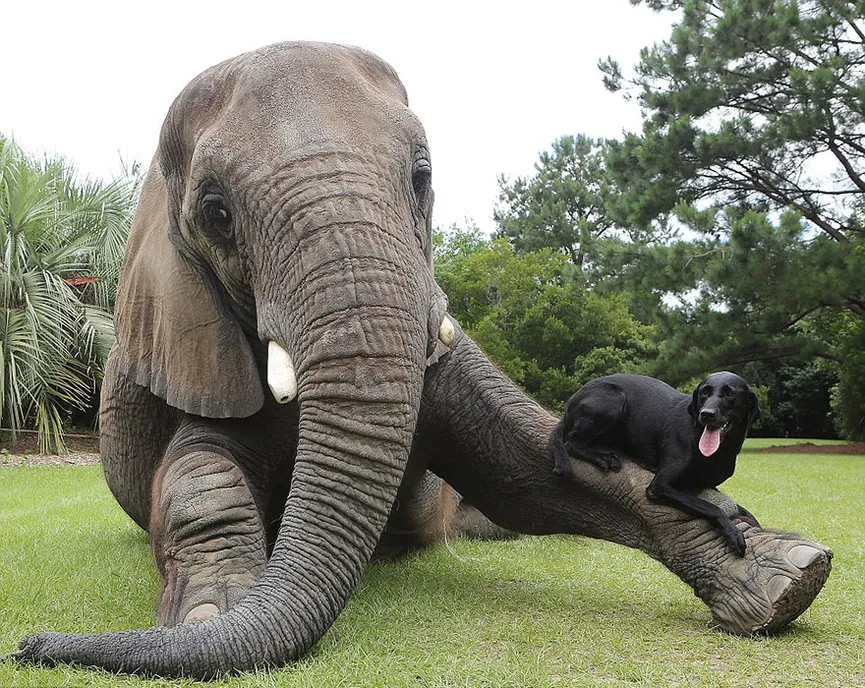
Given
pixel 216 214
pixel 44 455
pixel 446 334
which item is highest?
pixel 216 214

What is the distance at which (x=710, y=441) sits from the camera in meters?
3.84

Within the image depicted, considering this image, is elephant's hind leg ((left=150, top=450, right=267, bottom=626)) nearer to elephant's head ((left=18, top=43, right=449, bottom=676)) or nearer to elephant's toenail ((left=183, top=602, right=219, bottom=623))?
elephant's toenail ((left=183, top=602, right=219, bottom=623))

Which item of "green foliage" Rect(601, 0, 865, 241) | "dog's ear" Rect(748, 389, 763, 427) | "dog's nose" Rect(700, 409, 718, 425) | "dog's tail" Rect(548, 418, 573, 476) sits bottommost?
"dog's tail" Rect(548, 418, 573, 476)

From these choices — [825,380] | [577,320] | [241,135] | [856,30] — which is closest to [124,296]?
[241,135]

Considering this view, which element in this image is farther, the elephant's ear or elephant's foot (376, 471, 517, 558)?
A: elephant's foot (376, 471, 517, 558)

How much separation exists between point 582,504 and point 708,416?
2.79 feet

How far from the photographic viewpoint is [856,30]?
2191 centimetres

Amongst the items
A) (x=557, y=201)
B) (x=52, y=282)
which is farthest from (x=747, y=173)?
(x=557, y=201)

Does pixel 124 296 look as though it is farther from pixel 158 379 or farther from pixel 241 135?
pixel 241 135

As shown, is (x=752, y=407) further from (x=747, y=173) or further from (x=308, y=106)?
(x=747, y=173)

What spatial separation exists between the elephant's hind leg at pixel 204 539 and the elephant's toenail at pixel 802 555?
78.3 inches

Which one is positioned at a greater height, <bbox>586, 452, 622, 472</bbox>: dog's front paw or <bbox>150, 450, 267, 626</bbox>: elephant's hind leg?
<bbox>586, 452, 622, 472</bbox>: dog's front paw

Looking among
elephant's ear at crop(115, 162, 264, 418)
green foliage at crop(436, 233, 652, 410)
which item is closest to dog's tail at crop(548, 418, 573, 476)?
elephant's ear at crop(115, 162, 264, 418)

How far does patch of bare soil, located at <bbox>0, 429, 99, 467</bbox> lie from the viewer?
1471cm
